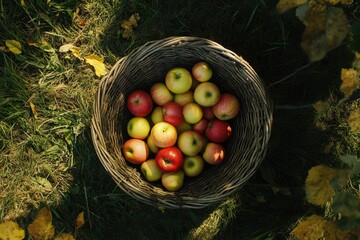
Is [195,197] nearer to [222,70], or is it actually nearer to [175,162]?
[175,162]

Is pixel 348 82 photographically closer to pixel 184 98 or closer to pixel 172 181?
pixel 184 98

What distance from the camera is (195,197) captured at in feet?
6.29

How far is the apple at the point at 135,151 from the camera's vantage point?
2.09 meters

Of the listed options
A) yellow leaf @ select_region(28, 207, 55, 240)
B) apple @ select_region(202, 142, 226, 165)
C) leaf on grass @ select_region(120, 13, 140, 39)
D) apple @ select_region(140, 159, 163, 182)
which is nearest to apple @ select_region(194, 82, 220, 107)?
apple @ select_region(202, 142, 226, 165)

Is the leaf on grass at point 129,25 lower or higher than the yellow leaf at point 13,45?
→ higher

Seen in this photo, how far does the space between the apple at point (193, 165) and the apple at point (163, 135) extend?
137 millimetres

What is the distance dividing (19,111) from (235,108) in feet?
4.44

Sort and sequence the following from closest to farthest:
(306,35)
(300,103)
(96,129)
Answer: (306,35)
(96,129)
(300,103)

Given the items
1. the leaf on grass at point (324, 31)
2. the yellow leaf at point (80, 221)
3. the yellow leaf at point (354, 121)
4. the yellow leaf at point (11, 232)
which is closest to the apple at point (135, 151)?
the yellow leaf at point (80, 221)

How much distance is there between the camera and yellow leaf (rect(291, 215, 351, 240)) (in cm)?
137

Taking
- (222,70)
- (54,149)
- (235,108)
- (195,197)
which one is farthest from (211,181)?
(54,149)

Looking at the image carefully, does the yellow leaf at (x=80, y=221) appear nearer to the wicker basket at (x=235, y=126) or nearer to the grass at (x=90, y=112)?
the grass at (x=90, y=112)

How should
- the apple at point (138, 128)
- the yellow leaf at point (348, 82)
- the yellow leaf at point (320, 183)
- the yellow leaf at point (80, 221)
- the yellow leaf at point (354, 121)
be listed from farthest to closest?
the yellow leaf at point (80, 221) → the apple at point (138, 128) → the yellow leaf at point (354, 121) → the yellow leaf at point (348, 82) → the yellow leaf at point (320, 183)

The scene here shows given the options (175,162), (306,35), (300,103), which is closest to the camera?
(306,35)
